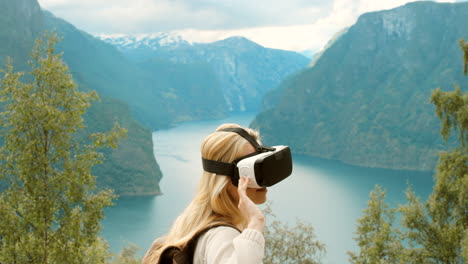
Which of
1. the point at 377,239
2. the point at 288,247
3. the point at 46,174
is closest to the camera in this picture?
the point at 46,174

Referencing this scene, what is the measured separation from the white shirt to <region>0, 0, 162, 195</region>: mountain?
83946 mm

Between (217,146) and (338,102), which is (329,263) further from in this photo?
(338,102)

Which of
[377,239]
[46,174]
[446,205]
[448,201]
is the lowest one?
[377,239]

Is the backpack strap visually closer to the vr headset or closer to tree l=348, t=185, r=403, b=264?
the vr headset

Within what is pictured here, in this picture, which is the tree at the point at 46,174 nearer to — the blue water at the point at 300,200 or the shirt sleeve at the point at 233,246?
the shirt sleeve at the point at 233,246

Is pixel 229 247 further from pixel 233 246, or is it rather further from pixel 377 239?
pixel 377 239

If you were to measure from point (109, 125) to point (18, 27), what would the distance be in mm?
32309

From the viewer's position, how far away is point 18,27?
120 meters

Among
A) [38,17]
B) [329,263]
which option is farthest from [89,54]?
[329,263]

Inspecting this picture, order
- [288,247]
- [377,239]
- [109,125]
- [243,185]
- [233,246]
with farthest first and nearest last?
[109,125]
[288,247]
[377,239]
[243,185]
[233,246]

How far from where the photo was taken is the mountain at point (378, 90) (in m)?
143

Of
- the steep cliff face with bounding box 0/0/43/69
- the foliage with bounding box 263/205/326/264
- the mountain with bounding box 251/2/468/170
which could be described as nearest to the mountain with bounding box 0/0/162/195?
the steep cliff face with bounding box 0/0/43/69

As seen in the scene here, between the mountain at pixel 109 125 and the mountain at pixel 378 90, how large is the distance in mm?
49385

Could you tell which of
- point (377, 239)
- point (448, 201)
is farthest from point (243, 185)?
point (377, 239)
